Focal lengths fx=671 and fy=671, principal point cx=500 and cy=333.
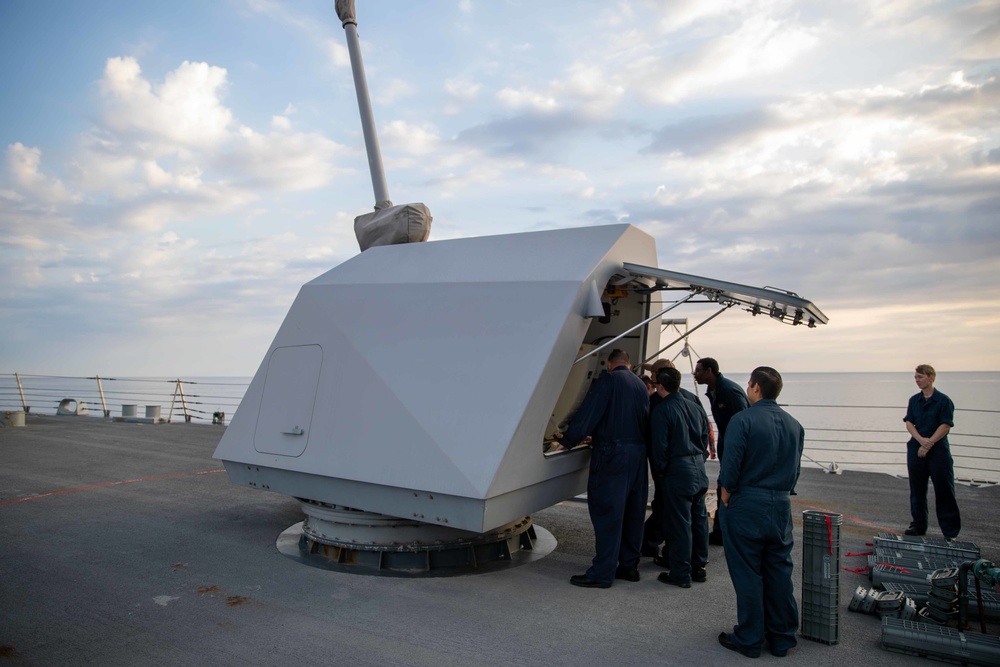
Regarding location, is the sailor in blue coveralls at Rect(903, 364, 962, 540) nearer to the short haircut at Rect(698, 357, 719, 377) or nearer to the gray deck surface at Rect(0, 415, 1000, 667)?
the gray deck surface at Rect(0, 415, 1000, 667)

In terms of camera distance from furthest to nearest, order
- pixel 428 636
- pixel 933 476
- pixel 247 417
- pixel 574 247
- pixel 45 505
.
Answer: pixel 45 505
pixel 933 476
pixel 247 417
pixel 574 247
pixel 428 636

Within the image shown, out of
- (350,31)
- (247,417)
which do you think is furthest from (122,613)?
(350,31)

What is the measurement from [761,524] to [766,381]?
0.95m

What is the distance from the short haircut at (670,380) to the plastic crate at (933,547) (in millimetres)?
2380

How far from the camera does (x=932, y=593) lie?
15.6ft

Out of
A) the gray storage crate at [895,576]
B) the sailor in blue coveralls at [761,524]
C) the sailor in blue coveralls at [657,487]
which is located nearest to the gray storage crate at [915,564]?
the gray storage crate at [895,576]

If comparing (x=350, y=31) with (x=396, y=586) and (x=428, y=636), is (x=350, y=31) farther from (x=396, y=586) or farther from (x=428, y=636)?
(x=428, y=636)

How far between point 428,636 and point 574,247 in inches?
130

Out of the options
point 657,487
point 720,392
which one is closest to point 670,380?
point 720,392

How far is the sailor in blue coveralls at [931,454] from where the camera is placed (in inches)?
281

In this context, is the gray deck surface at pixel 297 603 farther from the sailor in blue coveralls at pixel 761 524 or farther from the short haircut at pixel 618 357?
the short haircut at pixel 618 357

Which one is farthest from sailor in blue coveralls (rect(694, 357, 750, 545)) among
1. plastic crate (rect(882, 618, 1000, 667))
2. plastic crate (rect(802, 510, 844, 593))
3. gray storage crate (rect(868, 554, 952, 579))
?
plastic crate (rect(882, 618, 1000, 667))

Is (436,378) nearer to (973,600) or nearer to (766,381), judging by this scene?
(766,381)

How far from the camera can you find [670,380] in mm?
5965
